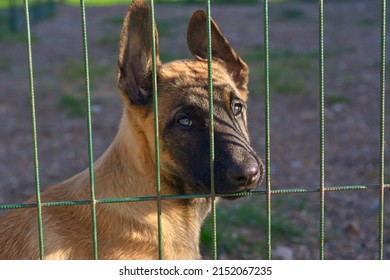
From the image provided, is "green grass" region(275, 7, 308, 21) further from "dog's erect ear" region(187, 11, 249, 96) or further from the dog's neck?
the dog's neck

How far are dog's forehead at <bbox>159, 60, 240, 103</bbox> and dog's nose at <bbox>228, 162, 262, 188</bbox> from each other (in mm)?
597

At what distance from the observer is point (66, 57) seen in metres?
13.4

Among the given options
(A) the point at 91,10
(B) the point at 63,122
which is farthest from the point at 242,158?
(A) the point at 91,10

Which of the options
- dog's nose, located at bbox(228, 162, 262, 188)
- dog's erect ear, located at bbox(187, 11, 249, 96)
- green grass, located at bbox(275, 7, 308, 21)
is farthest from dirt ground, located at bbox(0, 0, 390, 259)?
dog's nose, located at bbox(228, 162, 262, 188)

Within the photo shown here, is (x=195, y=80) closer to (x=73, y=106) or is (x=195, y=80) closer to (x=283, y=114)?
(x=283, y=114)

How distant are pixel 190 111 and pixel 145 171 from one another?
43 cm

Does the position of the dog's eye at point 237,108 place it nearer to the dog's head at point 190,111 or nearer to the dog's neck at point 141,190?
the dog's head at point 190,111

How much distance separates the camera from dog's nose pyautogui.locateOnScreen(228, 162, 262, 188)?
11.1 feet

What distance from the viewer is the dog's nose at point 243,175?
11.1 feet

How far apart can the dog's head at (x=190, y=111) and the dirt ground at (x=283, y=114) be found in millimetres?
1878

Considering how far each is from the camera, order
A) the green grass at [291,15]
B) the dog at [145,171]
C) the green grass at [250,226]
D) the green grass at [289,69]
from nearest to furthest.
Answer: the dog at [145,171], the green grass at [250,226], the green grass at [289,69], the green grass at [291,15]

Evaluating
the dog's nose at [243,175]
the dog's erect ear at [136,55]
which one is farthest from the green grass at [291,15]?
the dog's nose at [243,175]

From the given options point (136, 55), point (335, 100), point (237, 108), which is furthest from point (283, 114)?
point (136, 55)
